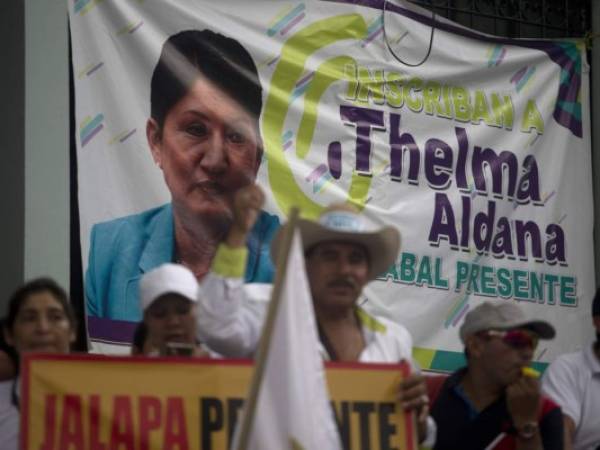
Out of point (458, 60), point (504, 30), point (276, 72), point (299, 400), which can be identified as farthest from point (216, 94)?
point (299, 400)

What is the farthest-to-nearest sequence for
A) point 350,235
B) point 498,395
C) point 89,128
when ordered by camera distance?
1. point 89,128
2. point 498,395
3. point 350,235

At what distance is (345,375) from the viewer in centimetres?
488

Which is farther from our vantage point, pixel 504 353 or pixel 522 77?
pixel 522 77

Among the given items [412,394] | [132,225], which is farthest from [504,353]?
[132,225]

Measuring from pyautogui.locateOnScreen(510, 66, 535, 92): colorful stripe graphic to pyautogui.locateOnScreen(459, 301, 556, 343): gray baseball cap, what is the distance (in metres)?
3.50

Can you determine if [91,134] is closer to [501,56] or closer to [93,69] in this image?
[93,69]

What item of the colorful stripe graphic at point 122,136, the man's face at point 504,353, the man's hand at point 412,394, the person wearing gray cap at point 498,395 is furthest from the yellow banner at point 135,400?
the colorful stripe graphic at point 122,136

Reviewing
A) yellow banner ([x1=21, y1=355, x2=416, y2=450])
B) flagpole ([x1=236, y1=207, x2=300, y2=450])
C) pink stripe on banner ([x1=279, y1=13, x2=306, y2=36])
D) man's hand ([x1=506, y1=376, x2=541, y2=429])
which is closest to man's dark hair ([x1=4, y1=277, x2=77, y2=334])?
yellow banner ([x1=21, y1=355, x2=416, y2=450])

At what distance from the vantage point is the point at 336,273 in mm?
5055

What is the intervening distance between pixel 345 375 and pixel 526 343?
870 millimetres

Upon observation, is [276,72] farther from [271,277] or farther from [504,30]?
[504,30]

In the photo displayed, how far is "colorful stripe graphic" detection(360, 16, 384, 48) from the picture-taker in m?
8.22

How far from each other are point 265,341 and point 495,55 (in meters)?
5.02

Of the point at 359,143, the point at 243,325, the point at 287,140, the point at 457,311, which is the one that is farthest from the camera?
→ the point at 457,311
